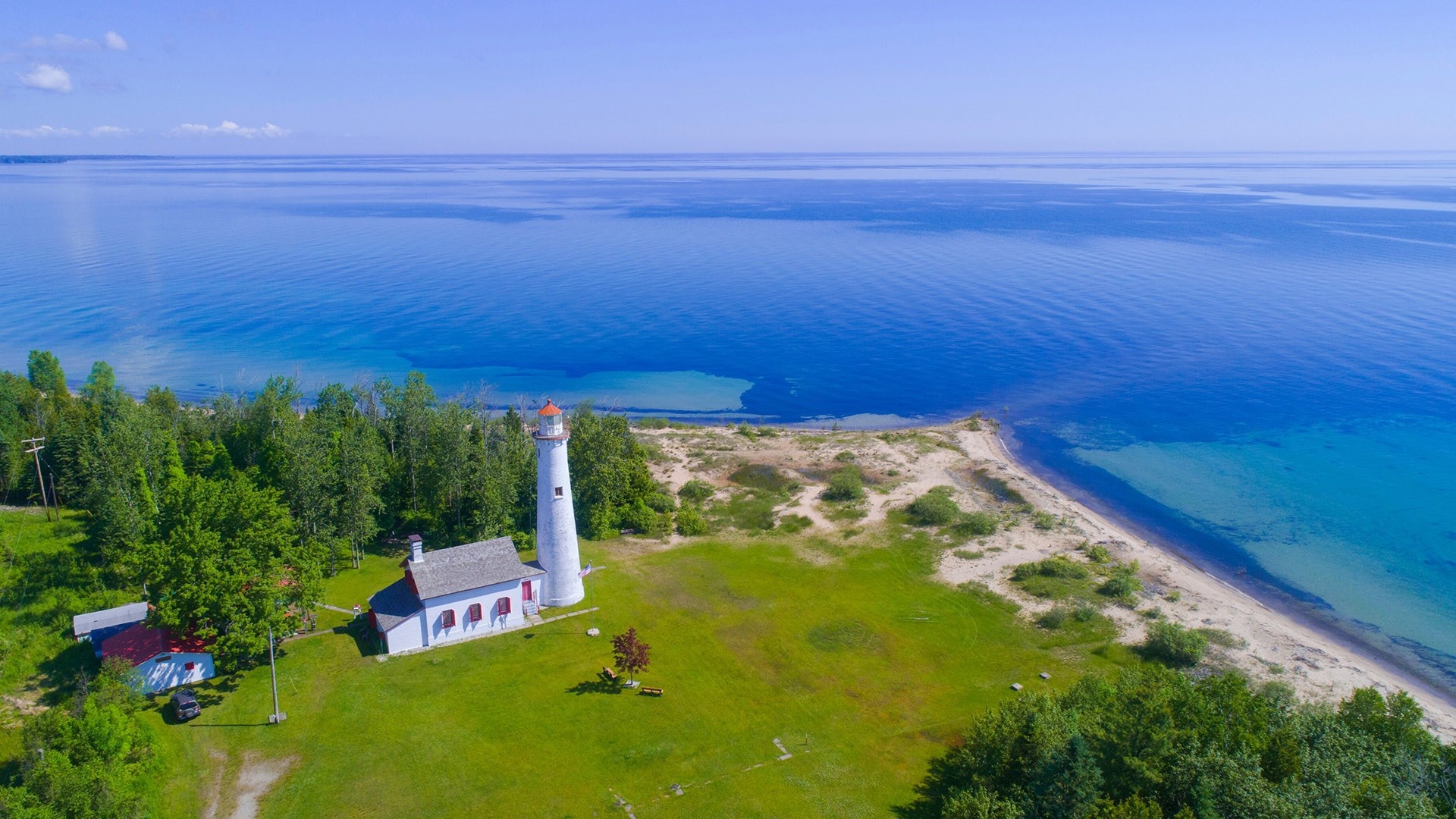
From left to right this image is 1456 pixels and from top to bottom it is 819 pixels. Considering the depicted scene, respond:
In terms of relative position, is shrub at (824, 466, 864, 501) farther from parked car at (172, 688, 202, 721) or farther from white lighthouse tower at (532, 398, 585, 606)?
parked car at (172, 688, 202, 721)

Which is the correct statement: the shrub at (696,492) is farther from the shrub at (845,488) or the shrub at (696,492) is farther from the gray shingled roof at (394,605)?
the gray shingled roof at (394,605)

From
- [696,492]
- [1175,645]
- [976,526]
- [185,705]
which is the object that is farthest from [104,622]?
[1175,645]

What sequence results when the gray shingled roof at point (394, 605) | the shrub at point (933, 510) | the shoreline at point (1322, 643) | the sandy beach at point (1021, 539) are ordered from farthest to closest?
the shrub at point (933, 510), the sandy beach at point (1021, 539), the gray shingled roof at point (394, 605), the shoreline at point (1322, 643)

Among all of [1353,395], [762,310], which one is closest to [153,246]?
[762,310]

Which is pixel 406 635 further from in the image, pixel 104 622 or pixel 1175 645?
pixel 1175 645

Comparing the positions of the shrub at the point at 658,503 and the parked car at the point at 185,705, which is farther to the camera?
the shrub at the point at 658,503

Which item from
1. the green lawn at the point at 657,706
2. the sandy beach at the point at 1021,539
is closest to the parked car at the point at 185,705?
the green lawn at the point at 657,706

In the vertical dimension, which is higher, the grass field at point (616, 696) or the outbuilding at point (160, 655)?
the outbuilding at point (160, 655)
